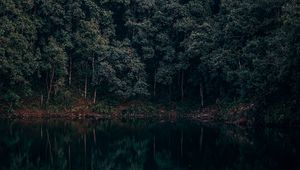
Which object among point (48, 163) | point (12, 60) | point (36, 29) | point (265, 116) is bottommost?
point (48, 163)

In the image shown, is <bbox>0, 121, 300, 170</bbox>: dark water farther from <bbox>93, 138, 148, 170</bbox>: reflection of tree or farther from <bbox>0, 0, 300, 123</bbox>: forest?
<bbox>0, 0, 300, 123</bbox>: forest

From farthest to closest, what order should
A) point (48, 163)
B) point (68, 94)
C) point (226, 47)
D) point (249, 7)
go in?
point (68, 94), point (226, 47), point (249, 7), point (48, 163)

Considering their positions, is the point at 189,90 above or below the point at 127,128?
above

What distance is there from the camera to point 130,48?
56094 millimetres

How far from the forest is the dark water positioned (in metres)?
9.83

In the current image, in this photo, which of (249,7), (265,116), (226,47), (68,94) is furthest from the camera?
(68,94)

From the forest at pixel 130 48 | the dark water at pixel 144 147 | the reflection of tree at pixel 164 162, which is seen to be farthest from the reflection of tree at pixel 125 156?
the forest at pixel 130 48

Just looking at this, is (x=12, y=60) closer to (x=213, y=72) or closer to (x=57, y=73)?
(x=57, y=73)

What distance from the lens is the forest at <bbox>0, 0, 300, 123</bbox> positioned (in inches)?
1869

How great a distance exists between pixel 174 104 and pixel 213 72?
6524 millimetres

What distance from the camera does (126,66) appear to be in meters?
54.4

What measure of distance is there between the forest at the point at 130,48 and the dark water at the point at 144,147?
9.83 meters

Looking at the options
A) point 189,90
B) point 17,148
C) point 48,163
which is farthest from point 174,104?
point 48,163

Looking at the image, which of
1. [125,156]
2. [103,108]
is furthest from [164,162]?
A: [103,108]
